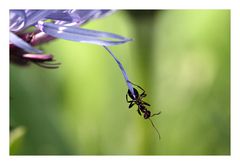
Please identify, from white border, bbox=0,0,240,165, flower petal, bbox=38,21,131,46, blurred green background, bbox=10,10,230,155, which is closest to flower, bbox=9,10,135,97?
flower petal, bbox=38,21,131,46

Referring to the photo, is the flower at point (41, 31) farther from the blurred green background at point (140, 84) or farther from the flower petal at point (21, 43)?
the blurred green background at point (140, 84)

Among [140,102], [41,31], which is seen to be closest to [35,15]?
[41,31]

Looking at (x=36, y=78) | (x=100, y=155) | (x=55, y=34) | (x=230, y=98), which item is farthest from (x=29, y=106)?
(x=230, y=98)

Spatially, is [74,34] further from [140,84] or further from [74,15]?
[140,84]

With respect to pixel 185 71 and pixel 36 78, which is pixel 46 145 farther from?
pixel 185 71

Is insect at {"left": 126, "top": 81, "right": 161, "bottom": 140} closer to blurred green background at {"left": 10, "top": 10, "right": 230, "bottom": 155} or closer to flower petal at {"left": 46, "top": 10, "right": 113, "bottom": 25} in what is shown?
blurred green background at {"left": 10, "top": 10, "right": 230, "bottom": 155}

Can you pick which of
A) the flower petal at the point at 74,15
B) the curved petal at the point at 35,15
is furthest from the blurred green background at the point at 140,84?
the curved petal at the point at 35,15
